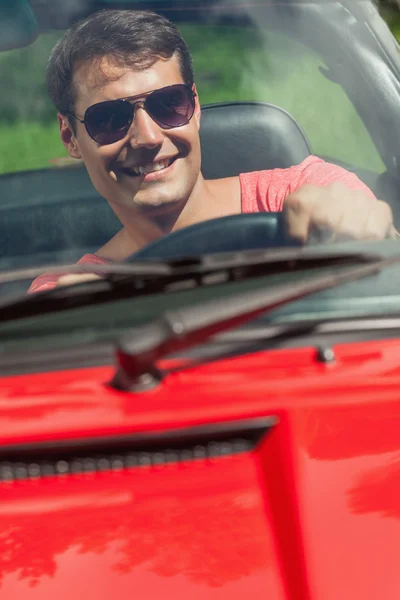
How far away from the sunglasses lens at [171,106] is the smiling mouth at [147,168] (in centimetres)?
8

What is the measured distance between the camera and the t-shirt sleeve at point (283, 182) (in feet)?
5.99

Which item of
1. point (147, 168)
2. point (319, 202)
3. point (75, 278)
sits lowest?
point (75, 278)

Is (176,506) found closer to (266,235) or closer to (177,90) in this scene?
(266,235)

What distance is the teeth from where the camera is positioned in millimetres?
1815

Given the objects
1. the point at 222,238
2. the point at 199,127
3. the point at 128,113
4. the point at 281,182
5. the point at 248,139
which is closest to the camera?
the point at 222,238

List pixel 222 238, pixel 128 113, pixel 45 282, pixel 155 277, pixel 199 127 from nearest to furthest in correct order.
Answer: pixel 155 277 < pixel 45 282 < pixel 222 238 < pixel 128 113 < pixel 199 127

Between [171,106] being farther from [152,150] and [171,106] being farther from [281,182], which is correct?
[281,182]

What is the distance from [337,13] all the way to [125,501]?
54.2 inches

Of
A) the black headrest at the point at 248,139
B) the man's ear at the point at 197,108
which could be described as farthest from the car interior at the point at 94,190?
the man's ear at the point at 197,108

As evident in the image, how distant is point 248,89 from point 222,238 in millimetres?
565

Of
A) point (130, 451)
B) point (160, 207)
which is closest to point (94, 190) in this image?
point (160, 207)

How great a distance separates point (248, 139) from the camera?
2248 mm

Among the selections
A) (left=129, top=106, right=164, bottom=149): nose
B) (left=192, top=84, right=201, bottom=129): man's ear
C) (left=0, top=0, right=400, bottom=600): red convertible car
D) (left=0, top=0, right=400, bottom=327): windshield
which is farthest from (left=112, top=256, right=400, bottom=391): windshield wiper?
(left=192, top=84, right=201, bottom=129): man's ear

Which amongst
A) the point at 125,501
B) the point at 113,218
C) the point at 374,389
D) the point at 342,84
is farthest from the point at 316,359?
the point at 342,84
